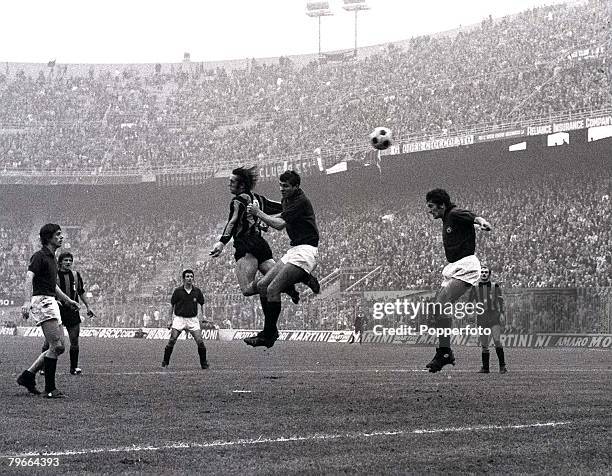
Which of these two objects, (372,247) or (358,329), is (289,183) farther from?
(372,247)

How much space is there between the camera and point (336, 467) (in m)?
5.98

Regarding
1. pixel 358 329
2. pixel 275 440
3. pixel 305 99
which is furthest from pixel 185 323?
pixel 305 99

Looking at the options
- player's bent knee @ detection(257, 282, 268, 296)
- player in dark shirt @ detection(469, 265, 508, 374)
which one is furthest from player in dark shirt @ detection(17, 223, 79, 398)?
Answer: player in dark shirt @ detection(469, 265, 508, 374)

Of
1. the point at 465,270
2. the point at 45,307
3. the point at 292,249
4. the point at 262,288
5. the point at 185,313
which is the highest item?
the point at 292,249

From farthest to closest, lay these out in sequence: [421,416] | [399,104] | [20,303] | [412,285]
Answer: [20,303] < [399,104] < [412,285] < [421,416]

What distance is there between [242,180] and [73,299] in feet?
19.7

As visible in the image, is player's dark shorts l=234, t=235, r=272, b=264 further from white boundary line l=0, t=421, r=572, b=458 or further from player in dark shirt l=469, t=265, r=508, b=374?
player in dark shirt l=469, t=265, r=508, b=374

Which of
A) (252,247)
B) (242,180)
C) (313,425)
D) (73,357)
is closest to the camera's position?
(313,425)

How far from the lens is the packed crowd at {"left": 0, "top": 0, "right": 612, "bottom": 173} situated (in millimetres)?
43781

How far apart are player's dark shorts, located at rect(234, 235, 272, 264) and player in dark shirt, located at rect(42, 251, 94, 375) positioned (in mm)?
4212

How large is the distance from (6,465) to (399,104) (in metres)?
45.4

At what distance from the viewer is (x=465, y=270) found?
12.7 metres

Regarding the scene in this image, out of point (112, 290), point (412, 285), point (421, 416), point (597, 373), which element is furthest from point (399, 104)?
point (421, 416)

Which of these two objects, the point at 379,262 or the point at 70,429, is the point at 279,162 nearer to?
the point at 379,262
